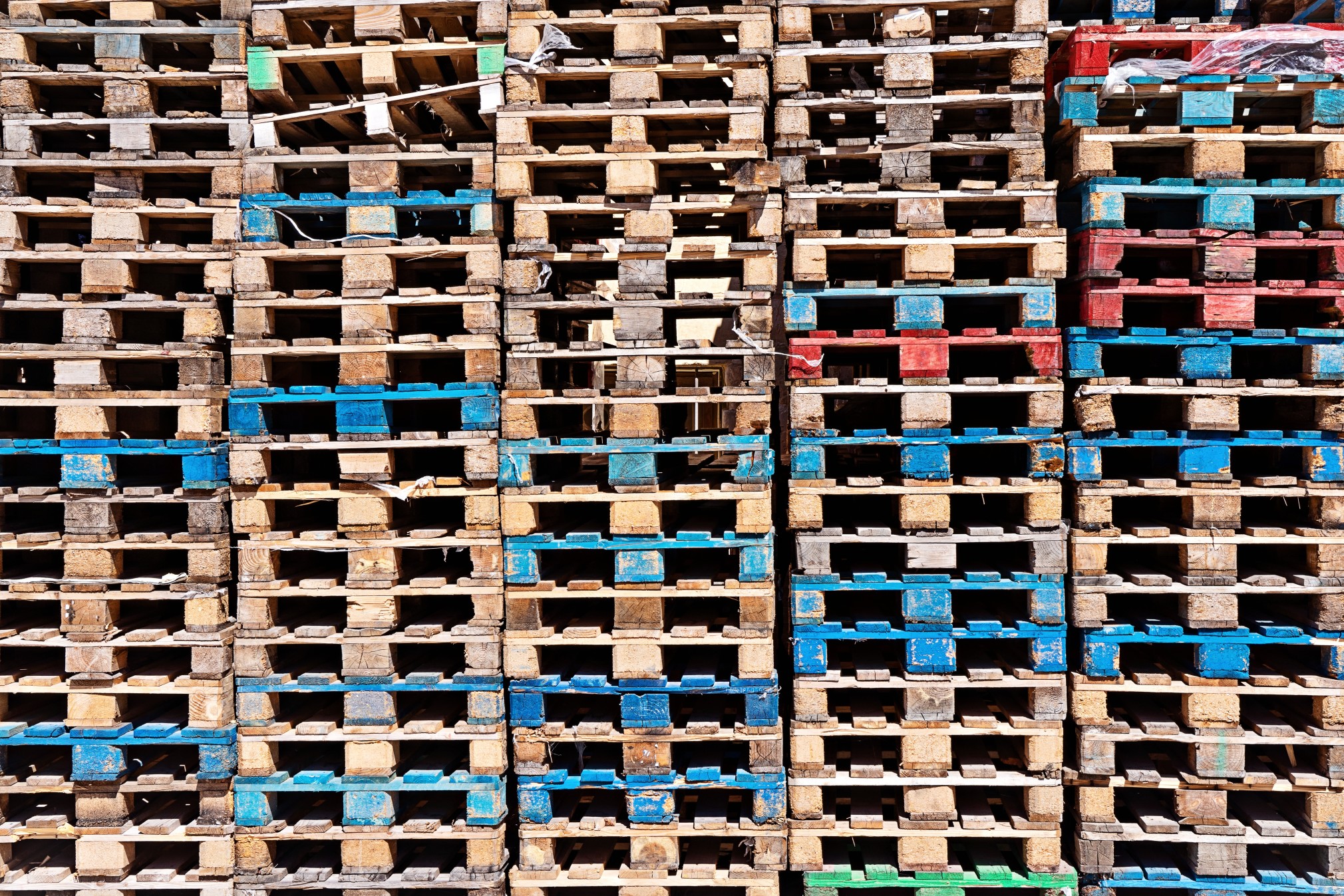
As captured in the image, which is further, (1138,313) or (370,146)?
(1138,313)

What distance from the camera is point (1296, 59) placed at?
4.79m

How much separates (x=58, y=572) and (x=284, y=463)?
1.86 meters

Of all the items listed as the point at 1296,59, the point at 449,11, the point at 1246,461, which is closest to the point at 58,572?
the point at 449,11

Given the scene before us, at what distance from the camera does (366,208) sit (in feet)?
16.0

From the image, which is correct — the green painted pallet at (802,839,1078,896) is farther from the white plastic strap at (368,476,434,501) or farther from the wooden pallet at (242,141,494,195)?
the wooden pallet at (242,141,494,195)

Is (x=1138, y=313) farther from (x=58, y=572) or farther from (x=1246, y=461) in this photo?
(x=58, y=572)

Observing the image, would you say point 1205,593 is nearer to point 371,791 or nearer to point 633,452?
point 633,452

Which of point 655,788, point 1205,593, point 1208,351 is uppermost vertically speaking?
point 1208,351

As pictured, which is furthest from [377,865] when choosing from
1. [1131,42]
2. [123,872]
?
[1131,42]

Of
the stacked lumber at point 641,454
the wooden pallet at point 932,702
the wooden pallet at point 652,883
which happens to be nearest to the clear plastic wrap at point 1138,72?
the stacked lumber at point 641,454

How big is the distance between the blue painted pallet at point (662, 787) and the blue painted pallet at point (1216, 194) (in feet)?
14.3

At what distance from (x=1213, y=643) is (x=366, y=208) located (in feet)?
21.1

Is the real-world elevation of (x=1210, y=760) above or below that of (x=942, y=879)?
above

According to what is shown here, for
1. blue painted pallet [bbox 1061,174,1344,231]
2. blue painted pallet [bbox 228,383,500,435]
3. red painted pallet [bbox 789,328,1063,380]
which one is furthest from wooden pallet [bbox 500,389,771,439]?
blue painted pallet [bbox 1061,174,1344,231]
